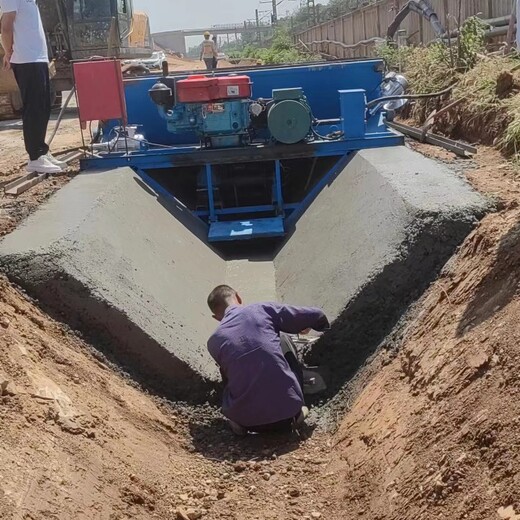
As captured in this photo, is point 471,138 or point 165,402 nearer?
point 165,402

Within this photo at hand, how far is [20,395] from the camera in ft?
12.8

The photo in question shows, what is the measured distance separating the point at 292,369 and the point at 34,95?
4446 millimetres

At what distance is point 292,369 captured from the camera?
503 centimetres

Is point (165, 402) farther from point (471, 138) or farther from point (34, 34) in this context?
point (471, 138)

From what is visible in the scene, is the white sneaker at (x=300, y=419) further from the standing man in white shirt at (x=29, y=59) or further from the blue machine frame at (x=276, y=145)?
the standing man in white shirt at (x=29, y=59)

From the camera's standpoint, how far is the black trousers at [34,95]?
776 centimetres

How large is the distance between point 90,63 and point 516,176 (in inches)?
181

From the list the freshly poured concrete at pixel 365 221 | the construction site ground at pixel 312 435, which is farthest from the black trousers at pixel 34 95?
the construction site ground at pixel 312 435

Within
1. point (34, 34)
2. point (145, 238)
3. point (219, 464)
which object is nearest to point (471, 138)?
point (145, 238)

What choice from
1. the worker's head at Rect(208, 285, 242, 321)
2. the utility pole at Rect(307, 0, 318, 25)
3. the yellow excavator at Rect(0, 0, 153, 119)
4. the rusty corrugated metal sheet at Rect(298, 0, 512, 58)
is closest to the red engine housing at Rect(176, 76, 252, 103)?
the worker's head at Rect(208, 285, 242, 321)

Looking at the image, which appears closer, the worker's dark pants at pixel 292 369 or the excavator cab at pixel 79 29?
the worker's dark pants at pixel 292 369

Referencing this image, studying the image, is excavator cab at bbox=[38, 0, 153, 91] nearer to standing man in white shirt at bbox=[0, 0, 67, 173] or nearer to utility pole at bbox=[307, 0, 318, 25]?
standing man in white shirt at bbox=[0, 0, 67, 173]

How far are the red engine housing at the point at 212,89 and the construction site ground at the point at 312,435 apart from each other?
3.74 metres

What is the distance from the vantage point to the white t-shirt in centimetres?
756
